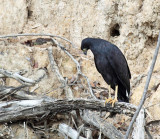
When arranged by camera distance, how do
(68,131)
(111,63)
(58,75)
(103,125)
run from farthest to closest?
(58,75)
(111,63)
(68,131)
(103,125)

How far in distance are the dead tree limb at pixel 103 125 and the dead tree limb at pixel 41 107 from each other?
10cm

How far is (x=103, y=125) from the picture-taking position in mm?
4223

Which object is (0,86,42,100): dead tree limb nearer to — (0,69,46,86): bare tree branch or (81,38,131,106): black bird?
(0,69,46,86): bare tree branch

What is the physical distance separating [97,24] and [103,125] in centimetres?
263

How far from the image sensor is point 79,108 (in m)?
4.45

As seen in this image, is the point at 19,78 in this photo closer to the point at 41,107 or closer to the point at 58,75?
the point at 41,107

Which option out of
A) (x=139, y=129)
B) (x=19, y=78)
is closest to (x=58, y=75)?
(x=19, y=78)

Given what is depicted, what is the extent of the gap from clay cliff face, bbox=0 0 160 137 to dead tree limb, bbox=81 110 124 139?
1.25 metres

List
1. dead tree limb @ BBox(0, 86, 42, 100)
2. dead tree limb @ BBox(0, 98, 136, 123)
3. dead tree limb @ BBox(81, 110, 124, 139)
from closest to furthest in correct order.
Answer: dead tree limb @ BBox(81, 110, 124, 139), dead tree limb @ BBox(0, 98, 136, 123), dead tree limb @ BBox(0, 86, 42, 100)

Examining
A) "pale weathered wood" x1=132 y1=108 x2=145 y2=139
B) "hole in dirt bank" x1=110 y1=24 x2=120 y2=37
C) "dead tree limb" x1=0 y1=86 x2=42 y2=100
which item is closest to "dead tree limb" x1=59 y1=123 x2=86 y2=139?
"dead tree limb" x1=0 y1=86 x2=42 y2=100

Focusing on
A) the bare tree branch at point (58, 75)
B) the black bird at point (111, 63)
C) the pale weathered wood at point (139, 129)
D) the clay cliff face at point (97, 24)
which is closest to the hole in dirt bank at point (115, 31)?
the clay cliff face at point (97, 24)

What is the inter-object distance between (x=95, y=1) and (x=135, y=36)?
1091 millimetres

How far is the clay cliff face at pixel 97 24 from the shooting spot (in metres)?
5.78

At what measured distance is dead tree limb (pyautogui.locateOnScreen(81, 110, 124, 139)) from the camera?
4063 millimetres
